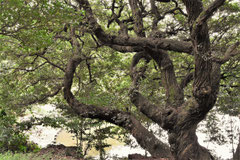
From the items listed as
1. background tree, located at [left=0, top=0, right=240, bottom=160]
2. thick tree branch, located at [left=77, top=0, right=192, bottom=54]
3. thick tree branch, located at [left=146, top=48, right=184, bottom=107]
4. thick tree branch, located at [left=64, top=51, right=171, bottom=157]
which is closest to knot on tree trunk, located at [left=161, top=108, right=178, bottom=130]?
background tree, located at [left=0, top=0, right=240, bottom=160]

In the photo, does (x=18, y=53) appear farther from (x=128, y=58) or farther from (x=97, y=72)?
(x=128, y=58)

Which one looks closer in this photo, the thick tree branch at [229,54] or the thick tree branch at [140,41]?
the thick tree branch at [229,54]

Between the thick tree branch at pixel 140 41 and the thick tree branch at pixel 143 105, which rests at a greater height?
the thick tree branch at pixel 140 41

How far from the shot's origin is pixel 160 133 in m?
7.11

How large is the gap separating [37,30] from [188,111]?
12.2 ft

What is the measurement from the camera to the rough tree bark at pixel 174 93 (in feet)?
11.6

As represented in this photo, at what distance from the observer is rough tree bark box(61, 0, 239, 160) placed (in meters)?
3.54

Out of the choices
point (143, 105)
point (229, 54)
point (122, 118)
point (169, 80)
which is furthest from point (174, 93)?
point (229, 54)

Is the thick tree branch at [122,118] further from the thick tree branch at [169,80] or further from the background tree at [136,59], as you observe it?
the thick tree branch at [169,80]

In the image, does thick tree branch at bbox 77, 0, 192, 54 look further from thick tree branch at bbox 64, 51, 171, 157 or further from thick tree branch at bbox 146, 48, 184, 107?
thick tree branch at bbox 64, 51, 171, 157

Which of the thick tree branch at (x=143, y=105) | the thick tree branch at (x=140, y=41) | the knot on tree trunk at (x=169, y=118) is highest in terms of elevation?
the thick tree branch at (x=140, y=41)

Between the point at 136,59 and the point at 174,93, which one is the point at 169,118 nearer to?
the point at 174,93

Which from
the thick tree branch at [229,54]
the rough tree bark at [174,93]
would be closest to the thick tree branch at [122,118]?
the rough tree bark at [174,93]

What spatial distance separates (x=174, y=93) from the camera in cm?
527
